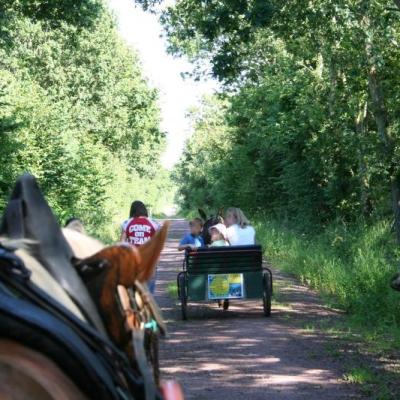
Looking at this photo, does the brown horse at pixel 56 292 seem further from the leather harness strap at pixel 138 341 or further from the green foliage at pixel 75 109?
the green foliage at pixel 75 109

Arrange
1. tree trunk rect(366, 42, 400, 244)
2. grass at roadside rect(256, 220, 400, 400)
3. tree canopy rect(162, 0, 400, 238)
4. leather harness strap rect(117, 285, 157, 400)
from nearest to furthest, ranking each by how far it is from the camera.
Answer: leather harness strap rect(117, 285, 157, 400), grass at roadside rect(256, 220, 400, 400), tree canopy rect(162, 0, 400, 238), tree trunk rect(366, 42, 400, 244)

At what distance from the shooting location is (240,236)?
46.5ft

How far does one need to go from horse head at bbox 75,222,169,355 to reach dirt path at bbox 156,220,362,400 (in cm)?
536

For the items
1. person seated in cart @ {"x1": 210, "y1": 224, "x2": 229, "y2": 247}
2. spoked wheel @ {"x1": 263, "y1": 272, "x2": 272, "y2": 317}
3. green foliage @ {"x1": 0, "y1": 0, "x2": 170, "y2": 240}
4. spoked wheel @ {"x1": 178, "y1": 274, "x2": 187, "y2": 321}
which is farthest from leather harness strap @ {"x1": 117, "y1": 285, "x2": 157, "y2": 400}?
green foliage @ {"x1": 0, "y1": 0, "x2": 170, "y2": 240}

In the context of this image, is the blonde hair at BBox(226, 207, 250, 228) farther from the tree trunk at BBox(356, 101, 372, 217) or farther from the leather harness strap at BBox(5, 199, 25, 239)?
the leather harness strap at BBox(5, 199, 25, 239)

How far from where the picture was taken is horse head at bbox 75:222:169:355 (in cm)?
249

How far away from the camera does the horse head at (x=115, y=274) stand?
2490 millimetres

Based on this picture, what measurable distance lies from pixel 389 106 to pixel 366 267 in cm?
644

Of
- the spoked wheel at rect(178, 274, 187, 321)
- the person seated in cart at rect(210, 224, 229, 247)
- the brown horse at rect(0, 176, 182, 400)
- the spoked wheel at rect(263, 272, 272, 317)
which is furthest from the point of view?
the person seated in cart at rect(210, 224, 229, 247)

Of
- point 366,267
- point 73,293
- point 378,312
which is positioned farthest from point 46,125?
point 73,293

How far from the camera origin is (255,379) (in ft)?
27.9

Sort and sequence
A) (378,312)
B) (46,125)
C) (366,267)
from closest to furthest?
(378,312), (366,267), (46,125)

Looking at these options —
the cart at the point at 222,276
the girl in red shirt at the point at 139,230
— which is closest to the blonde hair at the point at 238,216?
the cart at the point at 222,276

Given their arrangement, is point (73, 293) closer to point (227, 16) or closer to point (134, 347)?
point (134, 347)
